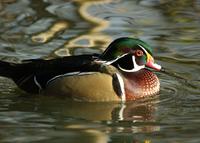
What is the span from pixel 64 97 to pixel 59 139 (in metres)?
1.62

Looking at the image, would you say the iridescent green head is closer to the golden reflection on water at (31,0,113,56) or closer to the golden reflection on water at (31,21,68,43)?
the golden reflection on water at (31,0,113,56)

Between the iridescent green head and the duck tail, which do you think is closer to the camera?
the iridescent green head

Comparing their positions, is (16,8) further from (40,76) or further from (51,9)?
(40,76)

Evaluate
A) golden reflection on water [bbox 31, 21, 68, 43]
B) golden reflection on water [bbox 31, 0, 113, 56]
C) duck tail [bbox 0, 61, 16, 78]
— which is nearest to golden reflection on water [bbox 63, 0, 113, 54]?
golden reflection on water [bbox 31, 0, 113, 56]

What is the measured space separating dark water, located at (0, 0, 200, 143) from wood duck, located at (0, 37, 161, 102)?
11cm

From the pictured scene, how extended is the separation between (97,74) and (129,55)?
0.48 metres

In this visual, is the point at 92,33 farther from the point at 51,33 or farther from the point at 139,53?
the point at 139,53

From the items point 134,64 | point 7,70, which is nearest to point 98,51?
point 134,64

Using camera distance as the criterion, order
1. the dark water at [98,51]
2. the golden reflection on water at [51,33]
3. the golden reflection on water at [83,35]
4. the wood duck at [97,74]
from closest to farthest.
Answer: the dark water at [98,51] → the wood duck at [97,74] → the golden reflection on water at [83,35] → the golden reflection on water at [51,33]

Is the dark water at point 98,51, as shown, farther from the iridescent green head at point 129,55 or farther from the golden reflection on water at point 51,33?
the iridescent green head at point 129,55

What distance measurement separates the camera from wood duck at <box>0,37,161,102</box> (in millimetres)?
8484

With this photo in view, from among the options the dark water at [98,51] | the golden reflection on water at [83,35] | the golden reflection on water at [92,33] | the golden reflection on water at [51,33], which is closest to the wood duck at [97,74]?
the dark water at [98,51]

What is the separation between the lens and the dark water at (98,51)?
731 cm

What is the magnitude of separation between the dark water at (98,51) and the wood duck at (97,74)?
4.3 inches
